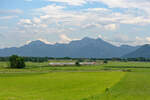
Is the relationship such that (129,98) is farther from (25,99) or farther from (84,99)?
(25,99)

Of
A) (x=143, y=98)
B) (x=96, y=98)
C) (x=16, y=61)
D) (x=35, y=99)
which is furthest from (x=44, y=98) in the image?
(x=16, y=61)

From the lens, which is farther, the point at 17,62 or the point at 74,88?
the point at 17,62

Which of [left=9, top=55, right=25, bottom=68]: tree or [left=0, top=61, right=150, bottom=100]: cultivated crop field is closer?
[left=0, top=61, right=150, bottom=100]: cultivated crop field

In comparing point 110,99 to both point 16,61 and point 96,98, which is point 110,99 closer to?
point 96,98

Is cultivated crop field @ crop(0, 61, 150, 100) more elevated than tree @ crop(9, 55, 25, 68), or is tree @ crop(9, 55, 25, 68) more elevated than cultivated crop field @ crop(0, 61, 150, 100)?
tree @ crop(9, 55, 25, 68)

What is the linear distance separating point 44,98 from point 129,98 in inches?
461

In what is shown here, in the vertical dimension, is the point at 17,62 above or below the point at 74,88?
above

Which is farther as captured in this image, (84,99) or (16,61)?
(16,61)

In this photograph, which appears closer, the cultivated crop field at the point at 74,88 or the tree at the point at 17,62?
the cultivated crop field at the point at 74,88

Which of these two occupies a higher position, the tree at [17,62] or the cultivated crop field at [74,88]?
the tree at [17,62]

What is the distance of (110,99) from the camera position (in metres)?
29.9

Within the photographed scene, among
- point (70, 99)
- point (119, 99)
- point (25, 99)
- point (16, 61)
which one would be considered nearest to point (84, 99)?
point (70, 99)

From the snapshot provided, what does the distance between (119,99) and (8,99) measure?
14.8 metres

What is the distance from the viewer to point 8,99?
29922 millimetres
